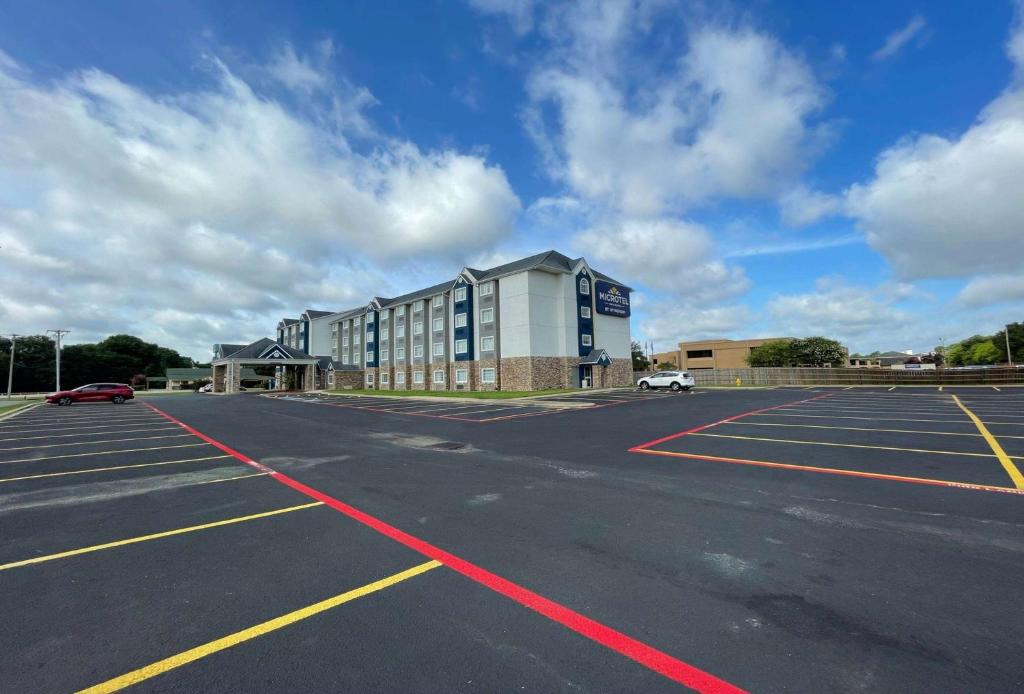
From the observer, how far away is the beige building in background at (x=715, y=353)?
87.7 meters

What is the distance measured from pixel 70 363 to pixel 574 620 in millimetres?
106461

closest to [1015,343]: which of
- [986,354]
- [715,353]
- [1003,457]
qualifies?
[986,354]

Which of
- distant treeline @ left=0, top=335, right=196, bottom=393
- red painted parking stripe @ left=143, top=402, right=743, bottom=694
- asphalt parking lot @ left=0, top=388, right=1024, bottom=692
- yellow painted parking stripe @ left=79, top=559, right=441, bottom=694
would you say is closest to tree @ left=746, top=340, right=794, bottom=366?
asphalt parking lot @ left=0, top=388, right=1024, bottom=692

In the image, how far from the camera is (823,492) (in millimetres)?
6508

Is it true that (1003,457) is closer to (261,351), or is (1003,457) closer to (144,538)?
(144,538)

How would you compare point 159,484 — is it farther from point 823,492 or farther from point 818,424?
point 818,424

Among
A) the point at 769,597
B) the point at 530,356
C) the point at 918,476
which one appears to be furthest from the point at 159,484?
the point at 530,356

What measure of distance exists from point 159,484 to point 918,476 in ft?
42.3

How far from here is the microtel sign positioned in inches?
1732

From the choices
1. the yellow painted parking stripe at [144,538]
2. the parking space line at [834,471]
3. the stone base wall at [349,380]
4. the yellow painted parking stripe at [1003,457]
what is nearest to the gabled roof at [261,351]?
the stone base wall at [349,380]

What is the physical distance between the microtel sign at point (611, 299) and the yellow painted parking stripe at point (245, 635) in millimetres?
41365

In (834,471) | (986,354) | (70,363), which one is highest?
(70,363)

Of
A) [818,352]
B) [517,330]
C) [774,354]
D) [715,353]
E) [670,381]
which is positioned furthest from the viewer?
[715,353]

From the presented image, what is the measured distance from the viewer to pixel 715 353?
9181 centimetres
